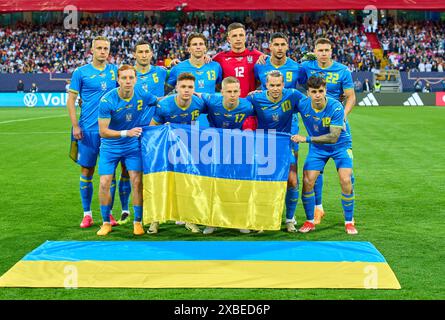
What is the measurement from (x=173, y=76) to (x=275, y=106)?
1.49m

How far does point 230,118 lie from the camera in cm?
720

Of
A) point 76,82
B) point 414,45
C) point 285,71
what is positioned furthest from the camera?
point 414,45

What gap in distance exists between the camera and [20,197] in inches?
377

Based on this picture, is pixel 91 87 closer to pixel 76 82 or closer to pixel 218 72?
pixel 76 82

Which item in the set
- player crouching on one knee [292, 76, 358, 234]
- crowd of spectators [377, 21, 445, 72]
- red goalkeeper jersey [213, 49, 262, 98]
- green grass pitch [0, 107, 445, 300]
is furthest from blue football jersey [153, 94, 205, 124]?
crowd of spectators [377, 21, 445, 72]

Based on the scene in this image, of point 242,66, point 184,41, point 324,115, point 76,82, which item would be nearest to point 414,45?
point 184,41

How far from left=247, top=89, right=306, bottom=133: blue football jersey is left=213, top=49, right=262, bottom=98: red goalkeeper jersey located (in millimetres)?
845

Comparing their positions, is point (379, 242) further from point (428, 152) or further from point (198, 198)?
point (428, 152)

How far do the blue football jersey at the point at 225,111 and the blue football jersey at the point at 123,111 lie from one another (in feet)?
1.99

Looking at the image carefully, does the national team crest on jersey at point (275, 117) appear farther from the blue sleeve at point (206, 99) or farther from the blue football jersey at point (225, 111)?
the blue sleeve at point (206, 99)

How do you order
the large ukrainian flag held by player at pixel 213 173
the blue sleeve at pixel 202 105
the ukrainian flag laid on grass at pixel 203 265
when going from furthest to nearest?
the blue sleeve at pixel 202 105, the large ukrainian flag held by player at pixel 213 173, the ukrainian flag laid on grass at pixel 203 265

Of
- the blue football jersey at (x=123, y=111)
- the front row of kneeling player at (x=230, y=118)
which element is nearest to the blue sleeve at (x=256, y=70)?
the front row of kneeling player at (x=230, y=118)

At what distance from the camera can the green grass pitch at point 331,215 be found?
5043 millimetres

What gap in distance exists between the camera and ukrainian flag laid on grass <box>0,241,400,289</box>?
525 cm
